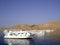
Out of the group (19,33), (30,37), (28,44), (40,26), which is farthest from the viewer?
(40,26)

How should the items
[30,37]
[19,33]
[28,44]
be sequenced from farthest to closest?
1. [19,33]
2. [30,37]
3. [28,44]

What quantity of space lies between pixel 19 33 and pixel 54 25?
83.8m

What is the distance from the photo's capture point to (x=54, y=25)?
13212 centimetres

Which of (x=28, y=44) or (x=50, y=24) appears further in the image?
(x=50, y=24)

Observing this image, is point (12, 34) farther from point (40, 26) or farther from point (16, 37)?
point (40, 26)

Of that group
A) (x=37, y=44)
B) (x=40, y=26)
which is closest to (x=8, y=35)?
(x=37, y=44)

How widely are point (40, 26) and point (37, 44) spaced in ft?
315

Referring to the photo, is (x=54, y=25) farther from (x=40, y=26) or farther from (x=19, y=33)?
(x=19, y=33)

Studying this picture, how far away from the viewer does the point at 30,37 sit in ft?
155

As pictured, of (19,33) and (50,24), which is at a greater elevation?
(50,24)

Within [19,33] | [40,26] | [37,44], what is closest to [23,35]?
[19,33]

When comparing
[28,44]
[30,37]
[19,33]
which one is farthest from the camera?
[19,33]

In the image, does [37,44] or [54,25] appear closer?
[37,44]

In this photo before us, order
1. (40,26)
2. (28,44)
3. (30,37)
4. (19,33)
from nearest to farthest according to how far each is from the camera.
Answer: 1. (28,44)
2. (30,37)
3. (19,33)
4. (40,26)
